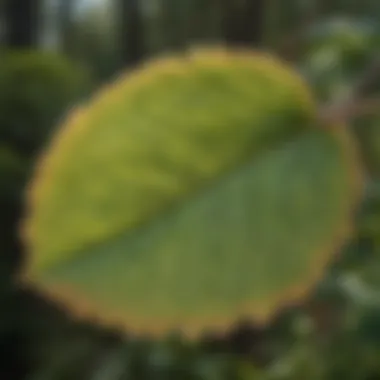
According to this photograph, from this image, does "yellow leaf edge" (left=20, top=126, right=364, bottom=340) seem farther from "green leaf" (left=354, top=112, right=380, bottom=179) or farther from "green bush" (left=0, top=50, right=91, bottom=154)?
"green bush" (left=0, top=50, right=91, bottom=154)

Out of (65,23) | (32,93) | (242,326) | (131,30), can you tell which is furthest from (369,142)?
(65,23)

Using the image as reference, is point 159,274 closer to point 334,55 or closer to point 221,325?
point 221,325

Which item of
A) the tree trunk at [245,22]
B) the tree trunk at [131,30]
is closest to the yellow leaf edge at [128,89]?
the tree trunk at [245,22]

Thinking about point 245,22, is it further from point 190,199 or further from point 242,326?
point 190,199

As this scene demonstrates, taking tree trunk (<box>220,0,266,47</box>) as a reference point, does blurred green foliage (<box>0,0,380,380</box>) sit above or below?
below

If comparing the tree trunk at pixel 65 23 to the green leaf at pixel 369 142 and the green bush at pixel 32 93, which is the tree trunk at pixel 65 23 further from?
the green leaf at pixel 369 142

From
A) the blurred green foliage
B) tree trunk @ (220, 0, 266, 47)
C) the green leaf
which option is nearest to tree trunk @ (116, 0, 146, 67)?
the blurred green foliage

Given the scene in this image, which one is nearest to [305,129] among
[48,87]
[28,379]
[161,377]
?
[161,377]
